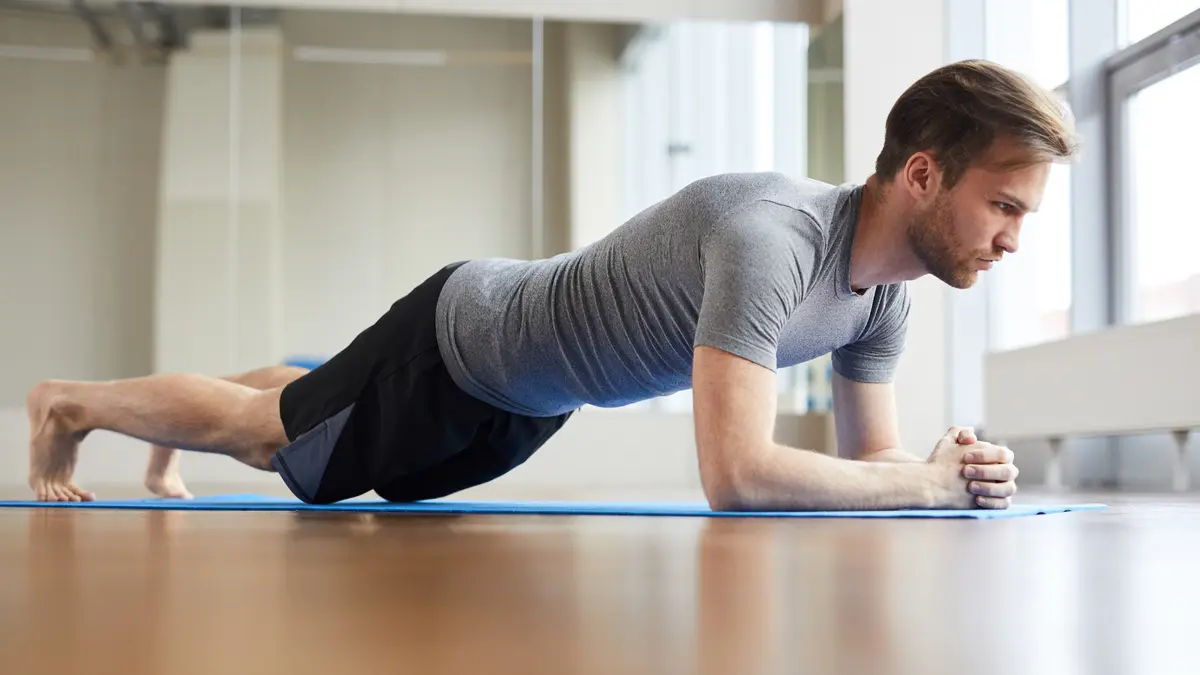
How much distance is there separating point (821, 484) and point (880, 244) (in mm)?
340

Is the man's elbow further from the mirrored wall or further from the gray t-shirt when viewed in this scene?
the mirrored wall

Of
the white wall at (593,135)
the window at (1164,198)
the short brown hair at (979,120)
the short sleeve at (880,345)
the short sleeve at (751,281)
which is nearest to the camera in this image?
the short sleeve at (751,281)

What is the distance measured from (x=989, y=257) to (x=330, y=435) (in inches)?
40.6

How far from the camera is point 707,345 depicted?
1625 mm

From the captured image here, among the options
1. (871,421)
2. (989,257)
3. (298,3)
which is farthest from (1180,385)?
(298,3)

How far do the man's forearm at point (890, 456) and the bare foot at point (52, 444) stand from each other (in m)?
1.35


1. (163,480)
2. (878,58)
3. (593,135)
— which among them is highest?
(878,58)

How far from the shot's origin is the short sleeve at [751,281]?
1.61 meters

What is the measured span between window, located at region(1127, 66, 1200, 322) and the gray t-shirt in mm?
2460

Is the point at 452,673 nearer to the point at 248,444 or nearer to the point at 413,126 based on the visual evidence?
the point at 248,444

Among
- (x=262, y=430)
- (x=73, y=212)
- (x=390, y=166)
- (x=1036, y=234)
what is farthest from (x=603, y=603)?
(x=73, y=212)

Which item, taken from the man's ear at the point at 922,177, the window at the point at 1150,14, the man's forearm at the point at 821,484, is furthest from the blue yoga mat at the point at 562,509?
the window at the point at 1150,14

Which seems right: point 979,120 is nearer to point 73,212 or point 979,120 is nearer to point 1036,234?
point 1036,234

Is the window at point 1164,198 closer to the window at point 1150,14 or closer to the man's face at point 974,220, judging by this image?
the window at point 1150,14
